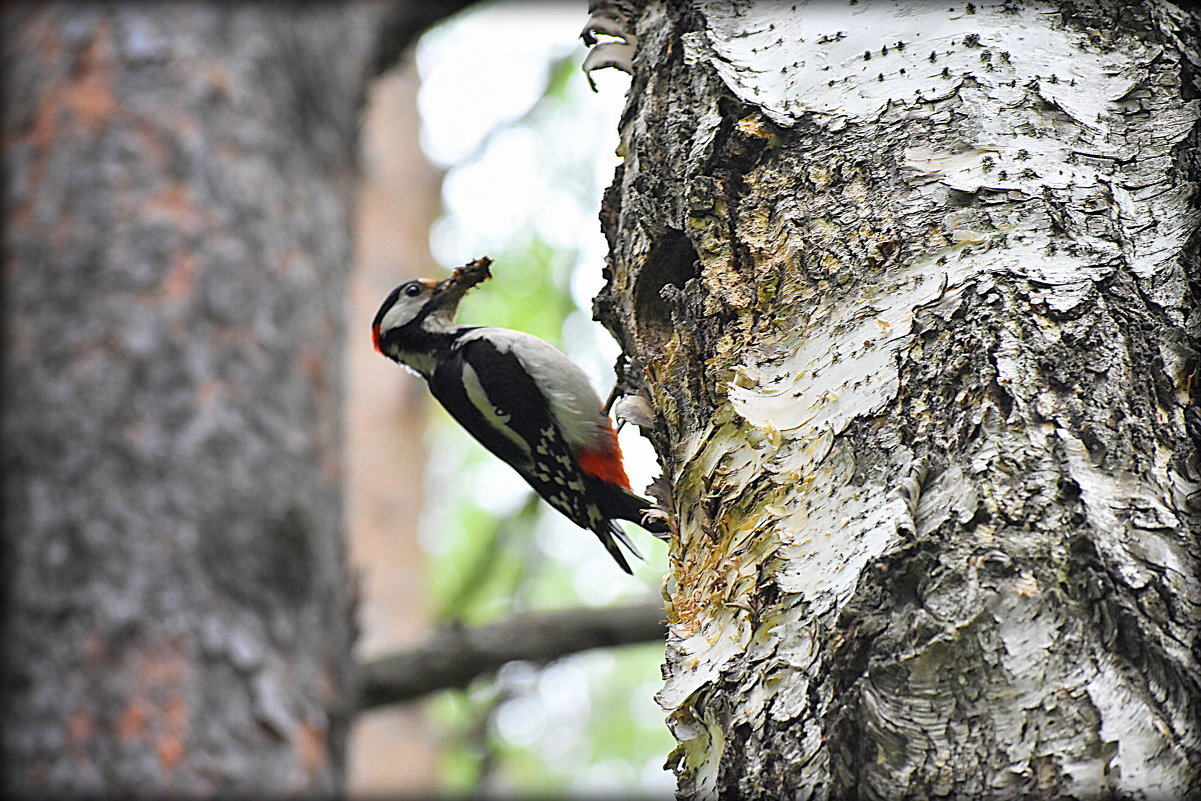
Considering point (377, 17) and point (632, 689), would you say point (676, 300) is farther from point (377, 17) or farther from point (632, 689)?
point (632, 689)

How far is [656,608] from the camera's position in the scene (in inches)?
139

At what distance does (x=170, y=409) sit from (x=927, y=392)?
82.5 inches

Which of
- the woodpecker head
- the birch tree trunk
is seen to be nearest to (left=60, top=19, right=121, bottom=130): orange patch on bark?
the woodpecker head

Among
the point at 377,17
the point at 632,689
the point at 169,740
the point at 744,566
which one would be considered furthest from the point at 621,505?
the point at 632,689

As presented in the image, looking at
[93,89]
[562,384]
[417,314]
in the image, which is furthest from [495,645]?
[93,89]

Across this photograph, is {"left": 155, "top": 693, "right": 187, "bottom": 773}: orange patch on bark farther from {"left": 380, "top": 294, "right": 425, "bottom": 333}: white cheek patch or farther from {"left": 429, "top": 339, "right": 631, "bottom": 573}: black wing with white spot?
{"left": 380, "top": 294, "right": 425, "bottom": 333}: white cheek patch

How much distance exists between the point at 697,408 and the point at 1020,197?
0.56m

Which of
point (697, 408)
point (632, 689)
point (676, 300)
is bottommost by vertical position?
point (632, 689)

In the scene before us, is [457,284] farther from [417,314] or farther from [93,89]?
[93,89]

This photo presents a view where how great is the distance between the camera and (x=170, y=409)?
9.09 feet

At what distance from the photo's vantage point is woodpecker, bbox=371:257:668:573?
3.31 m

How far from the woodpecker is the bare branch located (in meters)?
0.35

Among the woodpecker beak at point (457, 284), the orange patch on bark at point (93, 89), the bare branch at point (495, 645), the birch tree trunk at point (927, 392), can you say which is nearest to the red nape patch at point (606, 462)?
the bare branch at point (495, 645)

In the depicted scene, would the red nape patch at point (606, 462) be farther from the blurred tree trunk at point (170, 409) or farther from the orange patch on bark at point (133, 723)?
the orange patch on bark at point (133, 723)
